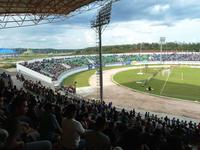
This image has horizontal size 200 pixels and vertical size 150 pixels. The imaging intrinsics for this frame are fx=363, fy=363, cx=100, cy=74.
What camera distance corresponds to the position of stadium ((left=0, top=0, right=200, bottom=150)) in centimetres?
634

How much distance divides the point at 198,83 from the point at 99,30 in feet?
83.3

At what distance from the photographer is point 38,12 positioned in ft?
106

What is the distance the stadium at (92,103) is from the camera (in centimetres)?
634

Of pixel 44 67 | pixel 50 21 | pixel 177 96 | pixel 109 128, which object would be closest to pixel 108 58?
pixel 44 67

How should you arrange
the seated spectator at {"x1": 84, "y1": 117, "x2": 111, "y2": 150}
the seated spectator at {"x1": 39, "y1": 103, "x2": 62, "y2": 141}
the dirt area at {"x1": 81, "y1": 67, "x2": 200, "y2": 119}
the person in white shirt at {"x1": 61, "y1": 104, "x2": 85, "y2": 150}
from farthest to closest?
1. the dirt area at {"x1": 81, "y1": 67, "x2": 200, "y2": 119}
2. the seated spectator at {"x1": 39, "y1": 103, "x2": 62, "y2": 141}
3. the person in white shirt at {"x1": 61, "y1": 104, "x2": 85, "y2": 150}
4. the seated spectator at {"x1": 84, "y1": 117, "x2": 111, "y2": 150}

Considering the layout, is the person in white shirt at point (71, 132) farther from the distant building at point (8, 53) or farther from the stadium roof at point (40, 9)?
the distant building at point (8, 53)

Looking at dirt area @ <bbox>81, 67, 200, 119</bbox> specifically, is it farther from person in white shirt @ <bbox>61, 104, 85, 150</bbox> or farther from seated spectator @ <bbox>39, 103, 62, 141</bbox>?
person in white shirt @ <bbox>61, 104, 85, 150</bbox>

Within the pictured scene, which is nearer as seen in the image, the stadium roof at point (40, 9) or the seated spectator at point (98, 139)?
the seated spectator at point (98, 139)

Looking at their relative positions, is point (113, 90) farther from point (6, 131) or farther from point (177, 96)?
point (6, 131)

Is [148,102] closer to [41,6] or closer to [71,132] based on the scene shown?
[41,6]

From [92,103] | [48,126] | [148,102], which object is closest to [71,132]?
[48,126]

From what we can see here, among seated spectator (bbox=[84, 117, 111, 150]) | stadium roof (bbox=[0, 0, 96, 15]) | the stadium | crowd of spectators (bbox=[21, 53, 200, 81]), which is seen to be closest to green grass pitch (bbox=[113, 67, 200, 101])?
the stadium

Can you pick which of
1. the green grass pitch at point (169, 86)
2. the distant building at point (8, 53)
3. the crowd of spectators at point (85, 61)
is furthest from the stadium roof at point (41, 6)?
the distant building at point (8, 53)

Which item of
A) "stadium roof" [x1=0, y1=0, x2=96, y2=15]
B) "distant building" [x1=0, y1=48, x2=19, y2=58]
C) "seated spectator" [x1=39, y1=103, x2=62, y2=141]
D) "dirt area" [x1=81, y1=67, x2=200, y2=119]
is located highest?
"stadium roof" [x1=0, y1=0, x2=96, y2=15]
